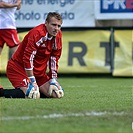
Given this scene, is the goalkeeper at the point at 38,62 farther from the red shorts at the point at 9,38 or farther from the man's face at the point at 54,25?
the red shorts at the point at 9,38

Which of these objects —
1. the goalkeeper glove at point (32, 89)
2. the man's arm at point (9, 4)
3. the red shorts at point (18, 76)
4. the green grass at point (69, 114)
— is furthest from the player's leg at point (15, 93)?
the man's arm at point (9, 4)

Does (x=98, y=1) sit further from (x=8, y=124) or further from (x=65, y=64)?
(x=8, y=124)

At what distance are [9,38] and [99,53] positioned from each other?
3036 millimetres

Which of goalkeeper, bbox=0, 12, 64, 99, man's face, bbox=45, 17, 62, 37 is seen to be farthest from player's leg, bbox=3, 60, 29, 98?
man's face, bbox=45, 17, 62, 37

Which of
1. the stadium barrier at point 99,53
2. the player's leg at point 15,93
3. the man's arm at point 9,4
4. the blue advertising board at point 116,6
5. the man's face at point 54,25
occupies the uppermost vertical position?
the man's face at point 54,25

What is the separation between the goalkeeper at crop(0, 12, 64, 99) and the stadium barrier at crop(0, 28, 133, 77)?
475 cm

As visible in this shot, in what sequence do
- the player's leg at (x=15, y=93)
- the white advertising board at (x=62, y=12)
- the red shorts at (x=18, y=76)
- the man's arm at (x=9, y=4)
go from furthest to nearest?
the white advertising board at (x=62, y=12)
the man's arm at (x=9, y=4)
the red shorts at (x=18, y=76)
the player's leg at (x=15, y=93)

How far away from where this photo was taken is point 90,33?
13242 mm

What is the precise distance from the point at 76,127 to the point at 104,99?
2593mm

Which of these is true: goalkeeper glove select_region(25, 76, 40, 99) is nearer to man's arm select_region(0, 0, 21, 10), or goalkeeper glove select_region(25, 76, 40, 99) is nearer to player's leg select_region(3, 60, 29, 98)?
player's leg select_region(3, 60, 29, 98)

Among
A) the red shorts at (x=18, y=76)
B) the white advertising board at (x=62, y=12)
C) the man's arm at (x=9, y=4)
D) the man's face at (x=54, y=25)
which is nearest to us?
the man's face at (x=54, y=25)

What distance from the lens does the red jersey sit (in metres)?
7.56

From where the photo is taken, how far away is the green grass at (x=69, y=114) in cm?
514

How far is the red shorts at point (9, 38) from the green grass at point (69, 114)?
2835mm
